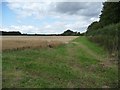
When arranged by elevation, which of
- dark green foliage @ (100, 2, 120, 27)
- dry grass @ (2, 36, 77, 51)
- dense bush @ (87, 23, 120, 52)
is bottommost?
dry grass @ (2, 36, 77, 51)

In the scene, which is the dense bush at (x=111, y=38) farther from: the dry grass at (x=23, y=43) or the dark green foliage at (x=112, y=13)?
the dark green foliage at (x=112, y=13)

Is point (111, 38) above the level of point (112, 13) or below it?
below

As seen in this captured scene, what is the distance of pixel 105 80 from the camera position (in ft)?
37.2

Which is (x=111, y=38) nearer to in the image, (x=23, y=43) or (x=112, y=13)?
(x=23, y=43)

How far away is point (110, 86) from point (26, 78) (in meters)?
3.20

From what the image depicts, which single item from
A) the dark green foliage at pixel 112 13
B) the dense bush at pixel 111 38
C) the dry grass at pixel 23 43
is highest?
the dark green foliage at pixel 112 13

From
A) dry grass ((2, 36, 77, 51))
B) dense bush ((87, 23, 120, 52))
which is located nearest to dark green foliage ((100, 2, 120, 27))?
dry grass ((2, 36, 77, 51))

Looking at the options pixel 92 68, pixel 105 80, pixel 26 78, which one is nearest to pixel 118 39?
pixel 92 68

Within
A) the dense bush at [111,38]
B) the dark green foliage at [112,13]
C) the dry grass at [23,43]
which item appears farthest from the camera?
the dark green foliage at [112,13]

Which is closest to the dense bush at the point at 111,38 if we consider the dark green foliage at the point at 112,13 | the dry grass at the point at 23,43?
the dry grass at the point at 23,43

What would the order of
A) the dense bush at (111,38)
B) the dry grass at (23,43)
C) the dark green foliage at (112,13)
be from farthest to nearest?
1. the dark green foliage at (112,13)
2. the dry grass at (23,43)
3. the dense bush at (111,38)

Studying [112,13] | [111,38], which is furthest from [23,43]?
[112,13]

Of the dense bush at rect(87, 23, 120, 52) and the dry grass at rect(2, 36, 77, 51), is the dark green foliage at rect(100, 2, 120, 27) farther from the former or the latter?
the dense bush at rect(87, 23, 120, 52)

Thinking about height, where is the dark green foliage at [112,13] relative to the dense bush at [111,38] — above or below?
above
